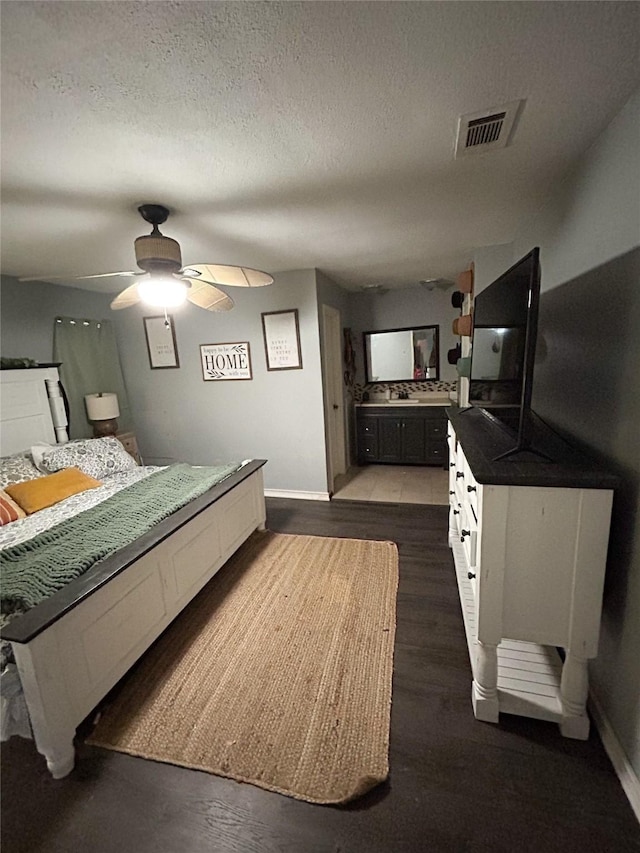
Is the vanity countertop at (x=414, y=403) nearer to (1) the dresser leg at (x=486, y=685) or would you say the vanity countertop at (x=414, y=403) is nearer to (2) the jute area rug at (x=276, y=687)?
(2) the jute area rug at (x=276, y=687)

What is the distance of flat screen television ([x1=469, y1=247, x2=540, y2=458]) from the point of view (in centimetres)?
126

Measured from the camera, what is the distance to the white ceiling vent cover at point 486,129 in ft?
4.21

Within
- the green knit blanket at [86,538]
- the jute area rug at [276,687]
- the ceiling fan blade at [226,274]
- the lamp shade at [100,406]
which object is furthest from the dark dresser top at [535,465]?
the lamp shade at [100,406]

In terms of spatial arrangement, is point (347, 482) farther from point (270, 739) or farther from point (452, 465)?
point (270, 739)

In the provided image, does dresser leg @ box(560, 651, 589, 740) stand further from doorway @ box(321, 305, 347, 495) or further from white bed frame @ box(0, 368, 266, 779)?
doorway @ box(321, 305, 347, 495)

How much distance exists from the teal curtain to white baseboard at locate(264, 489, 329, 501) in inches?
77.9

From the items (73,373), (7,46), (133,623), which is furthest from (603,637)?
(73,373)

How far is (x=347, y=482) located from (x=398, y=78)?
3553 millimetres

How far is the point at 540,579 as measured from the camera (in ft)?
4.08

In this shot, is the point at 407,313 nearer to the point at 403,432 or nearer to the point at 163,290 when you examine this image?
the point at 403,432

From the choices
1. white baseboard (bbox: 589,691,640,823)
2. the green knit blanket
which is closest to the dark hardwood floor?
white baseboard (bbox: 589,691,640,823)

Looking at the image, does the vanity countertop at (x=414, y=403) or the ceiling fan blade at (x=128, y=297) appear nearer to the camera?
the ceiling fan blade at (x=128, y=297)

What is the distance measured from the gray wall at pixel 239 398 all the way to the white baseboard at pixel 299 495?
4cm

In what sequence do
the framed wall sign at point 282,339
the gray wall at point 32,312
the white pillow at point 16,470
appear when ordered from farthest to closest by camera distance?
A: 1. the framed wall sign at point 282,339
2. the gray wall at point 32,312
3. the white pillow at point 16,470
